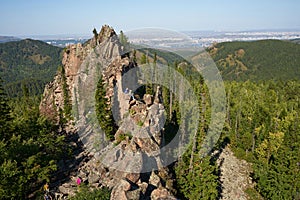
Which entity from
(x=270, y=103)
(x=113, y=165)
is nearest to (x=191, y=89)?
(x=270, y=103)

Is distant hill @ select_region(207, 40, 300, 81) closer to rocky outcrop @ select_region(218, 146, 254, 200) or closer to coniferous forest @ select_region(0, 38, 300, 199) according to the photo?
coniferous forest @ select_region(0, 38, 300, 199)

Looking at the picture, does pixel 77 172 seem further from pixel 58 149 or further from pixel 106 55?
pixel 106 55

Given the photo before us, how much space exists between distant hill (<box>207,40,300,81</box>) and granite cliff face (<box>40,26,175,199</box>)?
339 feet

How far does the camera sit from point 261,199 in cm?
3020

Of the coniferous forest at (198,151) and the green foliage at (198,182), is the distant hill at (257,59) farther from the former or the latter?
the green foliage at (198,182)

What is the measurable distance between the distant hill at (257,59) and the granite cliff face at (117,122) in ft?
339

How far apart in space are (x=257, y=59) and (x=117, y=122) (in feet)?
490

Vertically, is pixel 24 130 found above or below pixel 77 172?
above

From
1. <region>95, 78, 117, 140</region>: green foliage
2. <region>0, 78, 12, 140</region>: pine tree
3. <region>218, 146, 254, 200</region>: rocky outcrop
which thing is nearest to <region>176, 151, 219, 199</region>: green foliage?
<region>218, 146, 254, 200</region>: rocky outcrop

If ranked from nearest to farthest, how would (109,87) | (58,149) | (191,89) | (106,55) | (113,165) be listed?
(113,165) < (58,149) < (109,87) < (106,55) < (191,89)

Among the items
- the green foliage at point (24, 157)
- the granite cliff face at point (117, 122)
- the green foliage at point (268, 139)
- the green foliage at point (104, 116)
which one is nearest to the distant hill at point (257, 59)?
the green foliage at point (268, 139)

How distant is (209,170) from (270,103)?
29354mm

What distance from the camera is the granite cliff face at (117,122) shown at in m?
22.1

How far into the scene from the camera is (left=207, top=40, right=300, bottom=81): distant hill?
135750mm
